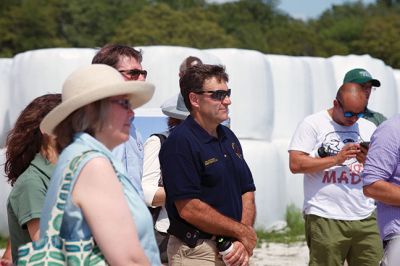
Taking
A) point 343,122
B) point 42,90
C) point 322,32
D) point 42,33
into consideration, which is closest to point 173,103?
point 343,122

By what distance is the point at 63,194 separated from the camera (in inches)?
106

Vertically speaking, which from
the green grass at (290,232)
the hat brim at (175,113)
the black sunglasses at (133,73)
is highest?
the black sunglasses at (133,73)

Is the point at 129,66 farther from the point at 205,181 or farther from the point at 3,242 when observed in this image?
the point at 3,242

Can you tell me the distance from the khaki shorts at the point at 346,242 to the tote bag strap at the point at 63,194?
3.10 metres

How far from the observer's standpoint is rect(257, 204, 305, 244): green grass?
35.4 feet

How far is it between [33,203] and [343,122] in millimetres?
2661

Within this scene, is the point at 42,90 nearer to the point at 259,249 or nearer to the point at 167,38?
the point at 259,249

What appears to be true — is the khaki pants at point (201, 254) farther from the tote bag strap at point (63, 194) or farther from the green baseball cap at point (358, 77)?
the green baseball cap at point (358, 77)

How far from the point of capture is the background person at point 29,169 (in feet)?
11.5

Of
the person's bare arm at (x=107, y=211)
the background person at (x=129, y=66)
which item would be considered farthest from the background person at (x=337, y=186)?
the person's bare arm at (x=107, y=211)

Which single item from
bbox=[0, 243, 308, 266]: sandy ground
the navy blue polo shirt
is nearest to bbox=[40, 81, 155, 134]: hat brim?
the navy blue polo shirt

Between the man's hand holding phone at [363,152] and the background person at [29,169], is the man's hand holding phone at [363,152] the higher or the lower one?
the lower one

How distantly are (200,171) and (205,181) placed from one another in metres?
0.06

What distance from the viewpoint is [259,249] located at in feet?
33.1
